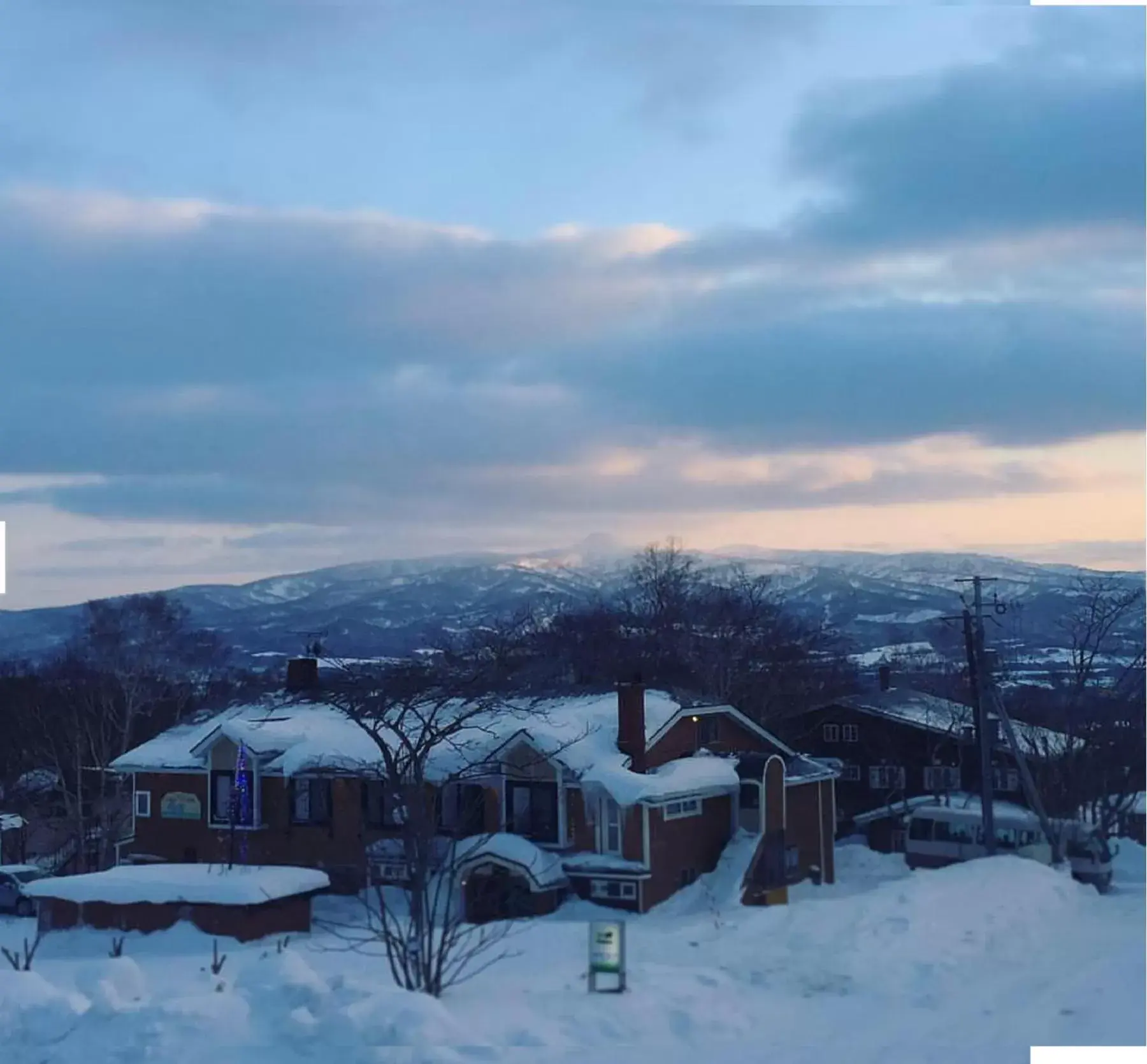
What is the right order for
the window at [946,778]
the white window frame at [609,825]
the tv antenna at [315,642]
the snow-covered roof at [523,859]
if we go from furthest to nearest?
the window at [946,778] < the tv antenna at [315,642] < the white window frame at [609,825] < the snow-covered roof at [523,859]

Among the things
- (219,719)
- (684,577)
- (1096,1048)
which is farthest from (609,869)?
(684,577)

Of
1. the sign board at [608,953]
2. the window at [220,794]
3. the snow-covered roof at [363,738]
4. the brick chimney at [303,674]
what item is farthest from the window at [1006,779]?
the window at [220,794]

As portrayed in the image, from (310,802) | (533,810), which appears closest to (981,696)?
(533,810)

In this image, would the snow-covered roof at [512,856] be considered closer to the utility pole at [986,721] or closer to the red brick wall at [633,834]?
the red brick wall at [633,834]

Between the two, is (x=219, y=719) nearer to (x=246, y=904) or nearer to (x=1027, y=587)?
(x=246, y=904)

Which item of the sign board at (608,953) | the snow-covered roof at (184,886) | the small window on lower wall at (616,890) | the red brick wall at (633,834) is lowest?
the small window on lower wall at (616,890)

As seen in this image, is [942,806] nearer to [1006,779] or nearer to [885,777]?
[1006,779]
